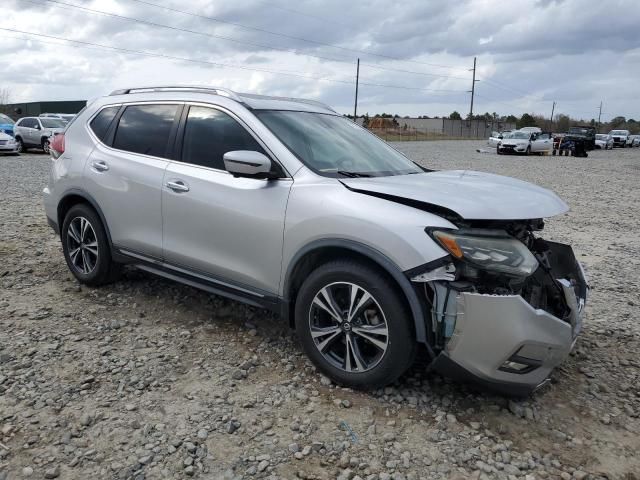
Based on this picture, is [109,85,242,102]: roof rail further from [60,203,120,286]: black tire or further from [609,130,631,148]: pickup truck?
[609,130,631,148]: pickup truck

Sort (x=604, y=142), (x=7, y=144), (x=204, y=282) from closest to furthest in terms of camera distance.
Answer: (x=204, y=282), (x=7, y=144), (x=604, y=142)

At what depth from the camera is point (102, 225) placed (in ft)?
15.3

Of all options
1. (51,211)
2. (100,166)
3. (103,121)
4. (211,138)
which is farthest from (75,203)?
(211,138)

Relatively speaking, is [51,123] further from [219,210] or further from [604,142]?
[604,142]

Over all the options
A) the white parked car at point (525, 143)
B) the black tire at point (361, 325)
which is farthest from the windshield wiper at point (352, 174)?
the white parked car at point (525, 143)

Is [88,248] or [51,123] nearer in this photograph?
[88,248]

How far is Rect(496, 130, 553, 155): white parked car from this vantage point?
1216 inches

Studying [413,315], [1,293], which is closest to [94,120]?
[1,293]

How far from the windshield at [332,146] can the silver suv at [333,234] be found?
16 mm

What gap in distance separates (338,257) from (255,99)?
1.51 meters

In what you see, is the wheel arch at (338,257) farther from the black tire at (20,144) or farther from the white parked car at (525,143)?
the white parked car at (525,143)

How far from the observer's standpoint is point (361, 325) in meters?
3.14

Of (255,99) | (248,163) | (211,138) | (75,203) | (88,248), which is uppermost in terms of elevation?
(255,99)

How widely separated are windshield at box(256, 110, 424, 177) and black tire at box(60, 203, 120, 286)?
1942mm
